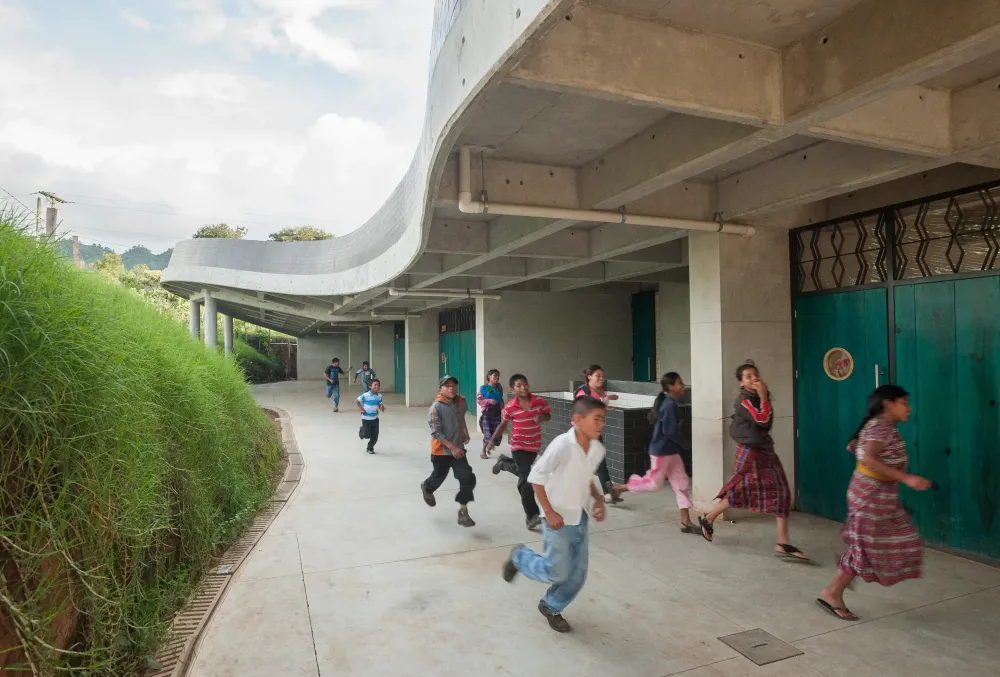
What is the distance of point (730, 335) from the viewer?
5957 mm

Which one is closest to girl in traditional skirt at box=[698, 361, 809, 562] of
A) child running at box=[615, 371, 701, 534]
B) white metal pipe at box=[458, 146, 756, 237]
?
child running at box=[615, 371, 701, 534]

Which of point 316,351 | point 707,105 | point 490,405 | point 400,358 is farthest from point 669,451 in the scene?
point 316,351

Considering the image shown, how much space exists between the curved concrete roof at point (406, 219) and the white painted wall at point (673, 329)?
6.30 metres

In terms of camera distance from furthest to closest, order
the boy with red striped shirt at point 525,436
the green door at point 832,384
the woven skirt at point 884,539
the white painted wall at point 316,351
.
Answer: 1. the white painted wall at point 316,351
2. the boy with red striped shirt at point 525,436
3. the green door at point 832,384
4. the woven skirt at point 884,539

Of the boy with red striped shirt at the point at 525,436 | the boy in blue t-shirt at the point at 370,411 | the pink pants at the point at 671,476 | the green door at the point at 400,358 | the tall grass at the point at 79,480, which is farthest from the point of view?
the green door at the point at 400,358

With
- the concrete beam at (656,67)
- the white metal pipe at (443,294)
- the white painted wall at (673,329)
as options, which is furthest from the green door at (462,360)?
the concrete beam at (656,67)

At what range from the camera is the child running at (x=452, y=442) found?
5992mm

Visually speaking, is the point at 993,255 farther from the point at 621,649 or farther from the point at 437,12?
the point at 437,12

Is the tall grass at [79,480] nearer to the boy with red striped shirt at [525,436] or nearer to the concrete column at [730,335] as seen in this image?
the boy with red striped shirt at [525,436]

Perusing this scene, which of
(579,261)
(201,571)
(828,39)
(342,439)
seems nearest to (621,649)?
(201,571)

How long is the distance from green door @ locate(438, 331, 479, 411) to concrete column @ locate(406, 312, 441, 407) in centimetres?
34

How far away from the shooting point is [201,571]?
463 cm

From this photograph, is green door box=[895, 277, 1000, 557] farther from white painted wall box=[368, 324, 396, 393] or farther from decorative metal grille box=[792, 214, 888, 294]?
white painted wall box=[368, 324, 396, 393]

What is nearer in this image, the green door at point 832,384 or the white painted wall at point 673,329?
the green door at point 832,384
